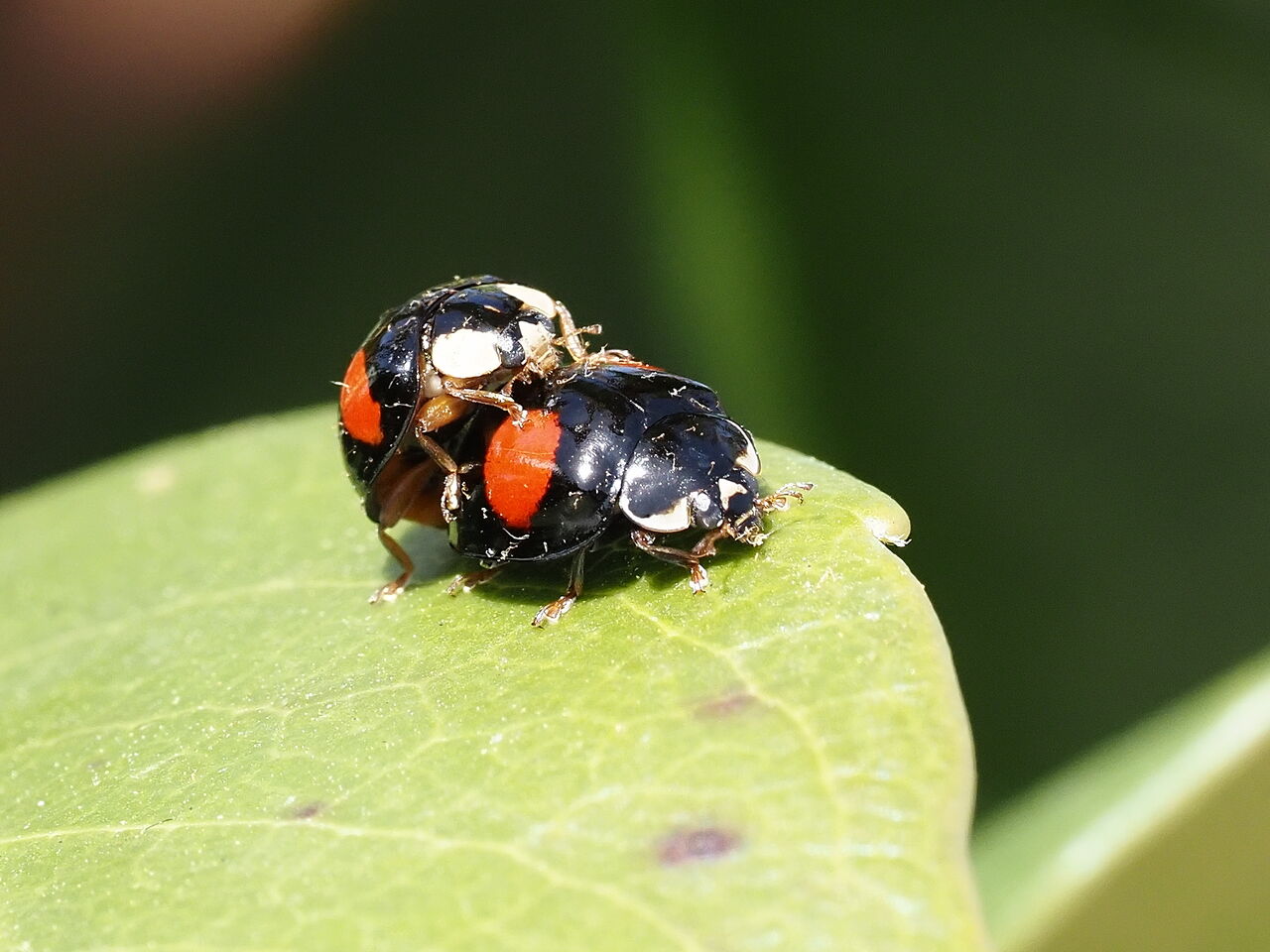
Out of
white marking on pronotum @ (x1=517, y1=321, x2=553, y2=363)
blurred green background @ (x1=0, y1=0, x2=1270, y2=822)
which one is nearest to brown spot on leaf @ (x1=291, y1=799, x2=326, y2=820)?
white marking on pronotum @ (x1=517, y1=321, x2=553, y2=363)

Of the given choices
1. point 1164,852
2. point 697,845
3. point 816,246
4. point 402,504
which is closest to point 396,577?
point 402,504

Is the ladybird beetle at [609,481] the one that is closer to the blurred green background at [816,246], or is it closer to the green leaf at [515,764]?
the green leaf at [515,764]

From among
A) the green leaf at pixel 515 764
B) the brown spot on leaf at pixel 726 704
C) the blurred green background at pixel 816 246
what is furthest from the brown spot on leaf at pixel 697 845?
the blurred green background at pixel 816 246

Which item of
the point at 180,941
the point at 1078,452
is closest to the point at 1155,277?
the point at 1078,452

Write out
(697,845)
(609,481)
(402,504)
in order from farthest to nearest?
1. (402,504)
2. (609,481)
3. (697,845)

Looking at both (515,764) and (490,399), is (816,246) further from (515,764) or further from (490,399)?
(515,764)

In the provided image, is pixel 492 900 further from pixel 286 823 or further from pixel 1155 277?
pixel 1155 277

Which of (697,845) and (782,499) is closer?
(697,845)

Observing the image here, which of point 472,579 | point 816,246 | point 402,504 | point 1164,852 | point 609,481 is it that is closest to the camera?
point 1164,852
